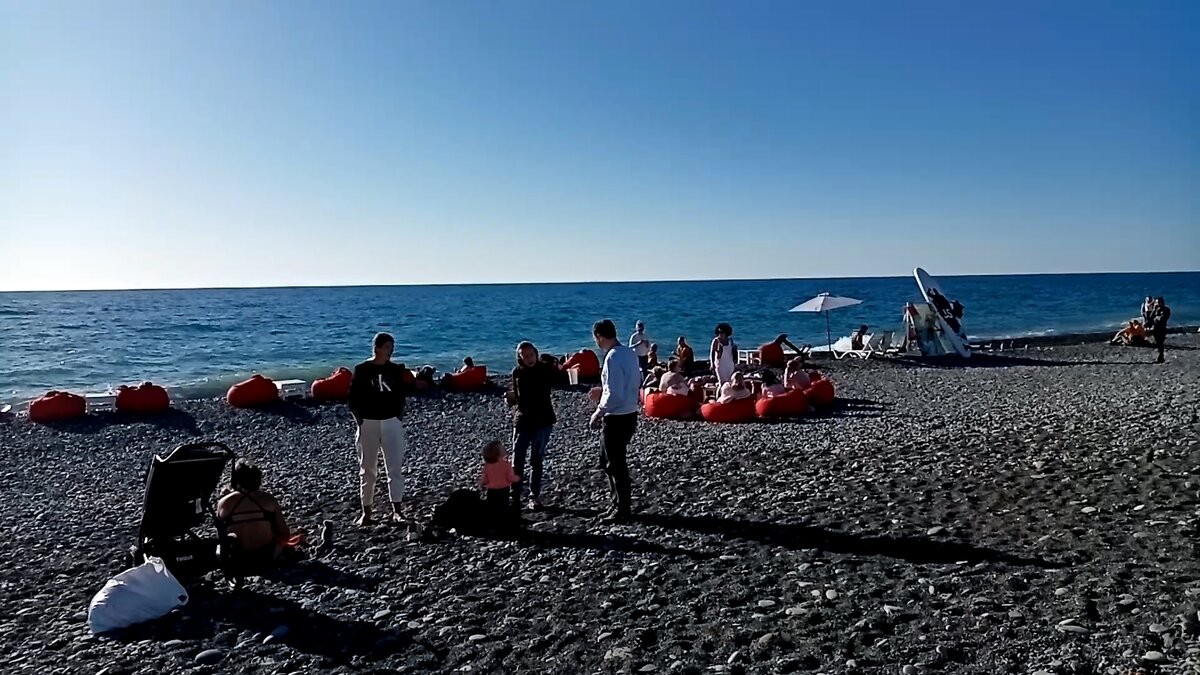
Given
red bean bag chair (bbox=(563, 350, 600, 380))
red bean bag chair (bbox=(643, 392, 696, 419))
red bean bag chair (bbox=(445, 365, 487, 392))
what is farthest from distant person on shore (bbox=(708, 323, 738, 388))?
red bean bag chair (bbox=(445, 365, 487, 392))

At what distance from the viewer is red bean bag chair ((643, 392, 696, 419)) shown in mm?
15422

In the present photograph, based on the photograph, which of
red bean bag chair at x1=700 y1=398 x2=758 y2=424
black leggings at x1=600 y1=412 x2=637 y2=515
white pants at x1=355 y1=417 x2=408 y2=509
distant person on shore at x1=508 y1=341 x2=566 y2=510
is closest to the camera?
black leggings at x1=600 y1=412 x2=637 y2=515

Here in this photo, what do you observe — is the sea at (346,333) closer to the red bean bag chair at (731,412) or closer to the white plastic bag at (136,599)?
the red bean bag chair at (731,412)

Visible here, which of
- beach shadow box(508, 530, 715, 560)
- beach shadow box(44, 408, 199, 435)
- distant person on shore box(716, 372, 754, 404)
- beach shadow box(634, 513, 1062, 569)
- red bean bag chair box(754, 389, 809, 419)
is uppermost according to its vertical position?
distant person on shore box(716, 372, 754, 404)

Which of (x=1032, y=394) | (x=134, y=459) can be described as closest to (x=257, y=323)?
(x=134, y=459)

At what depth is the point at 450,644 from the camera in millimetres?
5434

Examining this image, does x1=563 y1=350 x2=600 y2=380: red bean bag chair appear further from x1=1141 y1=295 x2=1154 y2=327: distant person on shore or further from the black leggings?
x1=1141 y1=295 x2=1154 y2=327: distant person on shore

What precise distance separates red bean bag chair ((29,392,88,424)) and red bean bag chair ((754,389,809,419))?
1364 cm

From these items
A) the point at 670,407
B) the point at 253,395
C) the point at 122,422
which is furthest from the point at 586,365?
the point at 122,422

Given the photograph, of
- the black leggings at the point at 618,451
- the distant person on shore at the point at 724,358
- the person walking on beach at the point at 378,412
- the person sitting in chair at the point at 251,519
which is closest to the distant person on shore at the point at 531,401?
the black leggings at the point at 618,451

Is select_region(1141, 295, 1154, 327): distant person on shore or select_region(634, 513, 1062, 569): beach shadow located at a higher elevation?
select_region(1141, 295, 1154, 327): distant person on shore

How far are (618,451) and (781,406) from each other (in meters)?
7.53

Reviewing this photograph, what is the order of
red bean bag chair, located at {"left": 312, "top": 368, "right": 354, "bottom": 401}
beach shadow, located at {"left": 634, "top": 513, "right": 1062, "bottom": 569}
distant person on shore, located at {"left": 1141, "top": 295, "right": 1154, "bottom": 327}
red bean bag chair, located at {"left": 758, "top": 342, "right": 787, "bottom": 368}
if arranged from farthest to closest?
1. distant person on shore, located at {"left": 1141, "top": 295, "right": 1154, "bottom": 327}
2. red bean bag chair, located at {"left": 758, "top": 342, "right": 787, "bottom": 368}
3. red bean bag chair, located at {"left": 312, "top": 368, "right": 354, "bottom": 401}
4. beach shadow, located at {"left": 634, "top": 513, "right": 1062, "bottom": 569}

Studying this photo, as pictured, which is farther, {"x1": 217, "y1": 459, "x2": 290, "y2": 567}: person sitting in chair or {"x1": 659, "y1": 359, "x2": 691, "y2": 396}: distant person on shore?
{"x1": 659, "y1": 359, "x2": 691, "y2": 396}: distant person on shore
